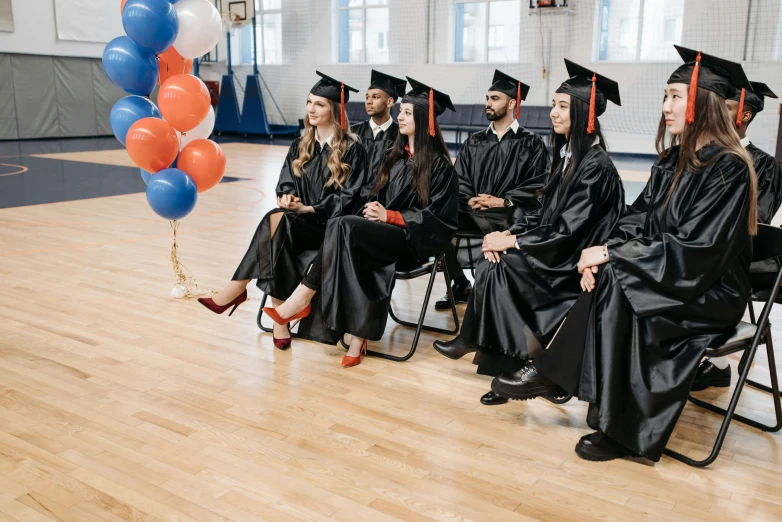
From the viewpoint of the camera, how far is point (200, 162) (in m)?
4.41

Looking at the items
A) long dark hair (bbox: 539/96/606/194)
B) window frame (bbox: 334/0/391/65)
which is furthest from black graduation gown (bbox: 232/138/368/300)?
window frame (bbox: 334/0/391/65)

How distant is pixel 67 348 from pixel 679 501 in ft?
9.48

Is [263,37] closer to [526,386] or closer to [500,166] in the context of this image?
[500,166]

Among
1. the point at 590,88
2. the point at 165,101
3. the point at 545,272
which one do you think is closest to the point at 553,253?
the point at 545,272

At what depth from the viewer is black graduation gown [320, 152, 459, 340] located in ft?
11.5

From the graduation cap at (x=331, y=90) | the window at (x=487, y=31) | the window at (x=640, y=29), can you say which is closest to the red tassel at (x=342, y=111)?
the graduation cap at (x=331, y=90)

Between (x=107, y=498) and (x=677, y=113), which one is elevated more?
(x=677, y=113)

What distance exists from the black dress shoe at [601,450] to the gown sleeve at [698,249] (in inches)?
19.0

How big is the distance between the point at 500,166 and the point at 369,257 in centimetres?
144

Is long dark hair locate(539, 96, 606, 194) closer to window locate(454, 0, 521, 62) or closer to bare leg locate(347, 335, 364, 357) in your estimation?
bare leg locate(347, 335, 364, 357)

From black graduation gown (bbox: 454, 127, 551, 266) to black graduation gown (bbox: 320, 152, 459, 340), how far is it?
0.74 m

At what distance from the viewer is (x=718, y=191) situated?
256cm

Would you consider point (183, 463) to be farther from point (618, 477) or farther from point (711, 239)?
point (711, 239)

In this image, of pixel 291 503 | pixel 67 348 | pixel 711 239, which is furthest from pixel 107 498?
pixel 711 239
